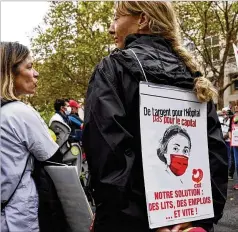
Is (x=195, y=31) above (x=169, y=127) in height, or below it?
above

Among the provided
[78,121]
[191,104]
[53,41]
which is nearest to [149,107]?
[191,104]

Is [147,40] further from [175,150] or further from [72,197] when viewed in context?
[72,197]

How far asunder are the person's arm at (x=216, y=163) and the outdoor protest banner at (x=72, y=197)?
615 millimetres

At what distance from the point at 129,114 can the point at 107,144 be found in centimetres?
16

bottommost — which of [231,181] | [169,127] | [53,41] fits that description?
[231,181]

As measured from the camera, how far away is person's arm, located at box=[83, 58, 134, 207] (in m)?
1.45

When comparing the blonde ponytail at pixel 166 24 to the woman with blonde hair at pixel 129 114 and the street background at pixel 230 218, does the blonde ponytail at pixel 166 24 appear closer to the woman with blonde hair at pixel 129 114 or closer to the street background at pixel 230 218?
the woman with blonde hair at pixel 129 114

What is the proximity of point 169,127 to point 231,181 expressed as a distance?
7.63 m

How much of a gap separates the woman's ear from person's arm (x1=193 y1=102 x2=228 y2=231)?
1.36 ft

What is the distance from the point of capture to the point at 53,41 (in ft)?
82.4

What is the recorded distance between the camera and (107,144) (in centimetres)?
146

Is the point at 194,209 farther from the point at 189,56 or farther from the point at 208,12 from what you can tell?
the point at 208,12

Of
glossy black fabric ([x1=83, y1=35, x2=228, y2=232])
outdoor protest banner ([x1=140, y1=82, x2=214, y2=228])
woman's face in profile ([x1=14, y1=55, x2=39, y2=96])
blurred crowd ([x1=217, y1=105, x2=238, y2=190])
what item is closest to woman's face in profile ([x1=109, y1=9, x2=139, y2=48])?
glossy black fabric ([x1=83, y1=35, x2=228, y2=232])

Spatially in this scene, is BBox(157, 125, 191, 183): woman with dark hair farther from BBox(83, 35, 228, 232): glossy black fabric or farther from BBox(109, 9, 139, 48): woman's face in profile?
BBox(109, 9, 139, 48): woman's face in profile
